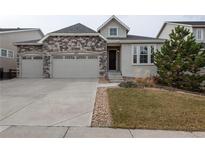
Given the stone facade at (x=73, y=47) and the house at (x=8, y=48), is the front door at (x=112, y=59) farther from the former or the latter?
Result: the house at (x=8, y=48)

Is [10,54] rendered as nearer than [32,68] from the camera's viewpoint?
No

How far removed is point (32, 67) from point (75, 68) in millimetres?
4102

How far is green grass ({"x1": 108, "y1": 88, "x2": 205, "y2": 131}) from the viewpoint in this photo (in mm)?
7051

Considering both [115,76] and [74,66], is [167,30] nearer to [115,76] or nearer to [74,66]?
[115,76]

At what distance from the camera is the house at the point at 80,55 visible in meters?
21.0

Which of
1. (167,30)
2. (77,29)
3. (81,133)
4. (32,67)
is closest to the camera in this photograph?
(81,133)

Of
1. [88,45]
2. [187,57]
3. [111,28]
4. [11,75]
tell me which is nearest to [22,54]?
[11,75]

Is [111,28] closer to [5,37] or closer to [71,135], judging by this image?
[5,37]

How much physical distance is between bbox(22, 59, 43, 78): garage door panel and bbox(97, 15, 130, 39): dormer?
667 cm

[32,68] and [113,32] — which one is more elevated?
[113,32]

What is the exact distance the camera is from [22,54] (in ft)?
72.3

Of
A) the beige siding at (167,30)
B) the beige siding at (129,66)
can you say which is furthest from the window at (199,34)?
the beige siding at (129,66)

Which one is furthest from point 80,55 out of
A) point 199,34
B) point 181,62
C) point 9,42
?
point 199,34

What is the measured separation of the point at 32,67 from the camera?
2222cm
